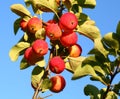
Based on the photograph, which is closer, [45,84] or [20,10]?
[45,84]

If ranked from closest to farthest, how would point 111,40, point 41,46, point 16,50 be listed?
point 111,40, point 41,46, point 16,50

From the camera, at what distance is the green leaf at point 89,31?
114 inches

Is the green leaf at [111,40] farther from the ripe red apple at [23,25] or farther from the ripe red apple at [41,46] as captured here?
the ripe red apple at [23,25]

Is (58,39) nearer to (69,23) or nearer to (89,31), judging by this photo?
(69,23)

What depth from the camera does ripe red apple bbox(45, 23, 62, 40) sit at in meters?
2.64

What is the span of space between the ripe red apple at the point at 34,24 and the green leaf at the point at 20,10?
14cm

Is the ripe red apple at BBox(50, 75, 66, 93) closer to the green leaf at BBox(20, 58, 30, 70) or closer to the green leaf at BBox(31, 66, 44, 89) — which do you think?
the green leaf at BBox(31, 66, 44, 89)

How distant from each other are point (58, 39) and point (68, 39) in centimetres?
20

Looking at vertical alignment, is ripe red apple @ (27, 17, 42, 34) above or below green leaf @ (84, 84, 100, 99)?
above

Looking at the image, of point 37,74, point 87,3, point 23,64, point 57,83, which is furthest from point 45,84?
point 87,3

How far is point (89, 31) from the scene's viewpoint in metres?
2.92

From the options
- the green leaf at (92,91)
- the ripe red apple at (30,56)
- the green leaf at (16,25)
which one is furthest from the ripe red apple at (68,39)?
the green leaf at (16,25)

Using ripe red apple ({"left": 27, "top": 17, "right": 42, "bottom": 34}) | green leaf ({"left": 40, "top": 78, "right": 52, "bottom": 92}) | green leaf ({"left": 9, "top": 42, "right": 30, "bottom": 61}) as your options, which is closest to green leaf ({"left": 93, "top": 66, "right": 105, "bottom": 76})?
green leaf ({"left": 40, "top": 78, "right": 52, "bottom": 92})

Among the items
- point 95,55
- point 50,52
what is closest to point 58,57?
point 50,52
